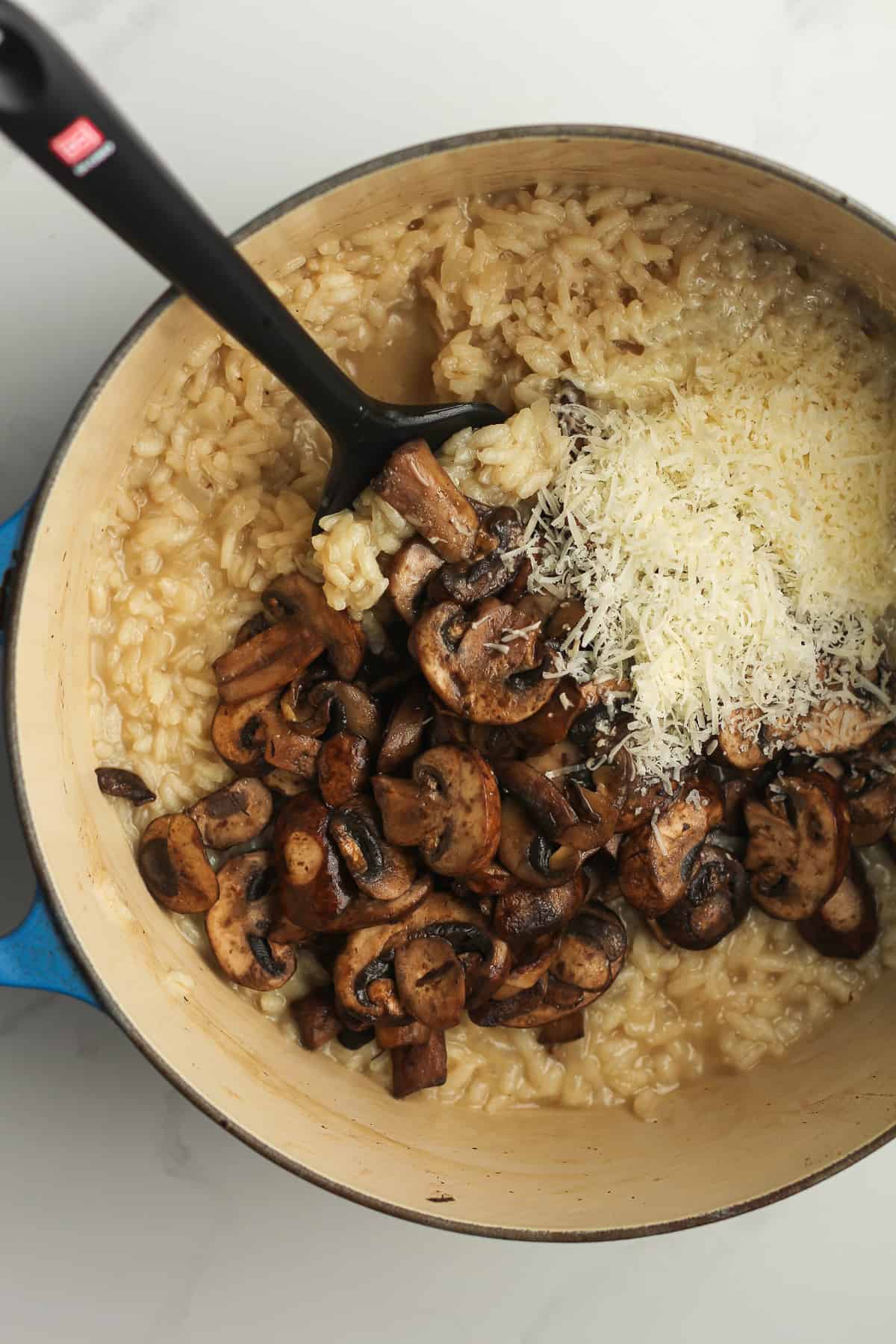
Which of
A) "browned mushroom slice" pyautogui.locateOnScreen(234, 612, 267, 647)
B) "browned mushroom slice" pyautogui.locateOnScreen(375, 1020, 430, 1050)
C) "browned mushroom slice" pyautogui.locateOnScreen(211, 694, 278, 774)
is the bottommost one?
"browned mushroom slice" pyautogui.locateOnScreen(375, 1020, 430, 1050)

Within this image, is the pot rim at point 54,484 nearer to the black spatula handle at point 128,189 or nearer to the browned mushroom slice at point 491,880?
the black spatula handle at point 128,189

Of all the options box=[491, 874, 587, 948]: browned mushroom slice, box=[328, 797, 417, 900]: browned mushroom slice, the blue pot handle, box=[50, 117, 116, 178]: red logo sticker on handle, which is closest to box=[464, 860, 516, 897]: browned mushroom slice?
box=[491, 874, 587, 948]: browned mushroom slice

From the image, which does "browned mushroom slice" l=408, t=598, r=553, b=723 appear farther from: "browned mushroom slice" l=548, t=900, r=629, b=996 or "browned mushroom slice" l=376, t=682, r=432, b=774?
"browned mushroom slice" l=548, t=900, r=629, b=996

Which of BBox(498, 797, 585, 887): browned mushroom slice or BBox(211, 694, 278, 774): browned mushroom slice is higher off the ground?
BBox(211, 694, 278, 774): browned mushroom slice

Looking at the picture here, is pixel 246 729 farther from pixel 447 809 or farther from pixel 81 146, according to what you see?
pixel 81 146

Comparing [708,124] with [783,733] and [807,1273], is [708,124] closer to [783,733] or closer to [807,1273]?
[783,733]

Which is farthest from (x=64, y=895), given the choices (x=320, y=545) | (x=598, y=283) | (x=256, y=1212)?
(x=598, y=283)

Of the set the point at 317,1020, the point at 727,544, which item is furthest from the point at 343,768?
the point at 727,544
